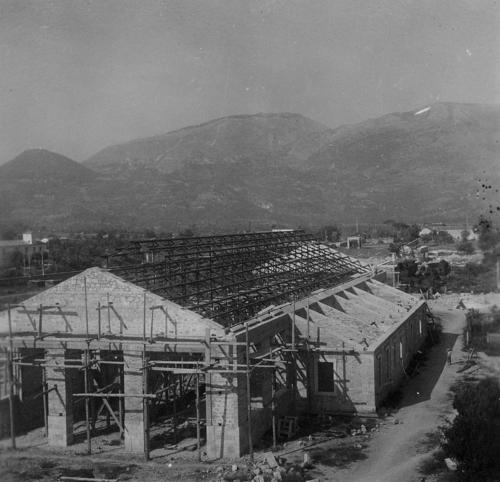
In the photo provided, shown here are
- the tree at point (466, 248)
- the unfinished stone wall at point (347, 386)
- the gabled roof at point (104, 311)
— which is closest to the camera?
the gabled roof at point (104, 311)

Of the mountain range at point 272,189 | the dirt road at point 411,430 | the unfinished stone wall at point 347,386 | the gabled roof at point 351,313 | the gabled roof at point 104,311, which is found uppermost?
the mountain range at point 272,189

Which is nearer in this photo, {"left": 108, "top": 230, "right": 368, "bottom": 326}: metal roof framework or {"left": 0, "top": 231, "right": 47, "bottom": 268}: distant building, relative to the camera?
{"left": 108, "top": 230, "right": 368, "bottom": 326}: metal roof framework

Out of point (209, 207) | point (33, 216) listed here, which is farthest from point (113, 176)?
point (33, 216)

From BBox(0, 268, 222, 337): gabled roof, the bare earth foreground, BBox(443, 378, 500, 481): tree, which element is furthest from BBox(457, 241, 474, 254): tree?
BBox(443, 378, 500, 481): tree

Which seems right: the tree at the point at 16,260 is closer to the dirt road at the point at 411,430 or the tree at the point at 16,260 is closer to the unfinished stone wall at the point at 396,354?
the unfinished stone wall at the point at 396,354

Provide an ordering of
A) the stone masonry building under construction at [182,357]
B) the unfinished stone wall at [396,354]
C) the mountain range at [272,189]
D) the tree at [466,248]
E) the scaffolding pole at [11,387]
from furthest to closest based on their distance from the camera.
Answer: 1. the mountain range at [272,189]
2. the tree at [466,248]
3. the unfinished stone wall at [396,354]
4. the stone masonry building under construction at [182,357]
5. the scaffolding pole at [11,387]

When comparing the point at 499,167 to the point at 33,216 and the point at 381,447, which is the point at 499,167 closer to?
the point at 33,216

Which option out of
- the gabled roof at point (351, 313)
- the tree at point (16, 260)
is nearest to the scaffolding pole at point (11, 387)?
the gabled roof at point (351, 313)

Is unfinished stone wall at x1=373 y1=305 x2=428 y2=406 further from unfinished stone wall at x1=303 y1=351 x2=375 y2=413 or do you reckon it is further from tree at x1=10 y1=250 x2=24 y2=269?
tree at x1=10 y1=250 x2=24 y2=269

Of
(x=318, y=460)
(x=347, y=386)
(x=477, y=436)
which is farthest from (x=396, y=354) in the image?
(x=477, y=436)
